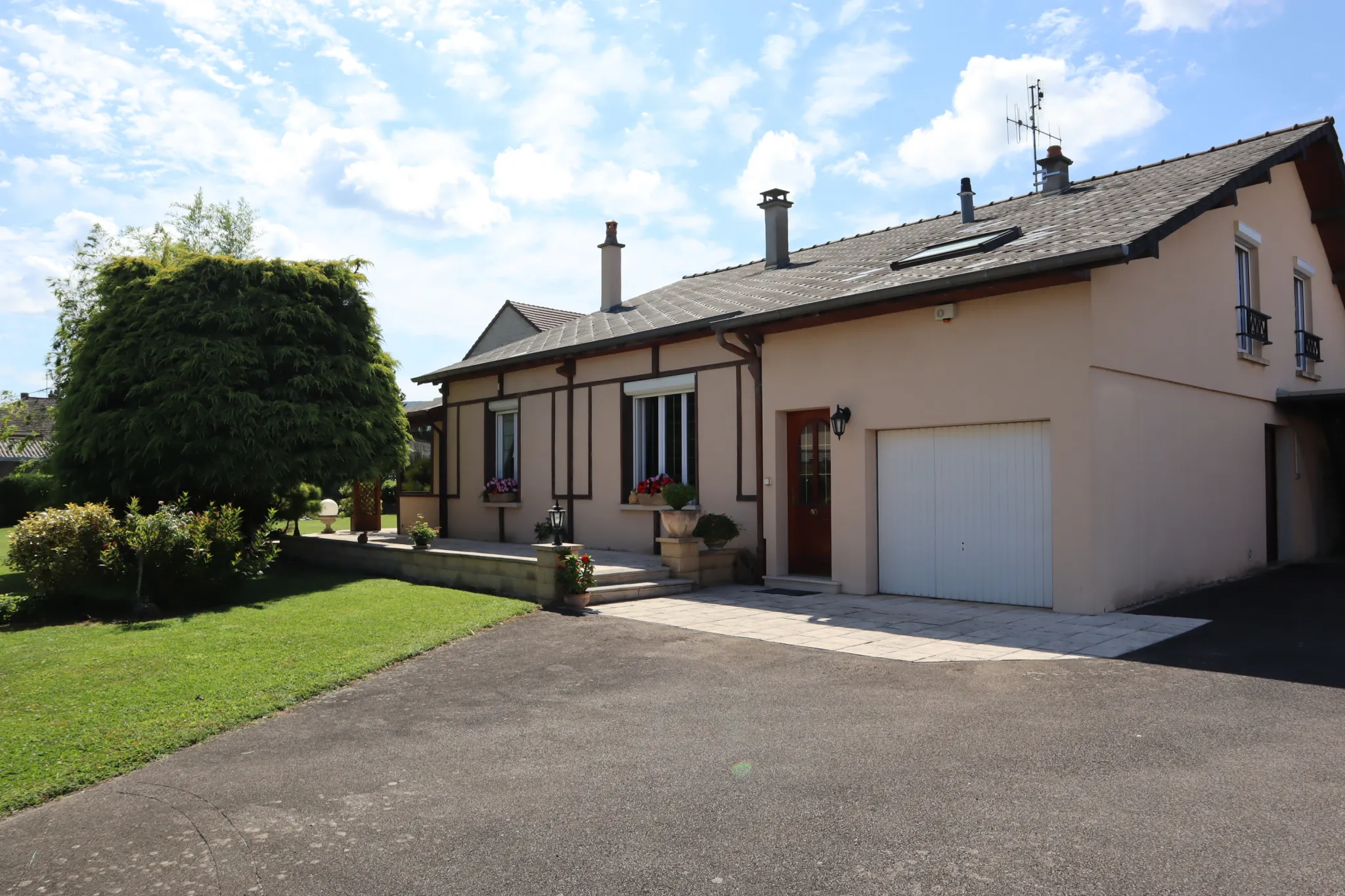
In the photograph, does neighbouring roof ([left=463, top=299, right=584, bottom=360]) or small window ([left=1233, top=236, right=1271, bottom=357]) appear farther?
neighbouring roof ([left=463, top=299, right=584, bottom=360])

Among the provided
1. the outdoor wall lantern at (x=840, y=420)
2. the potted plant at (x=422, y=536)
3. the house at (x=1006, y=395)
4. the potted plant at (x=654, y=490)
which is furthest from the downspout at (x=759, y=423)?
the potted plant at (x=422, y=536)

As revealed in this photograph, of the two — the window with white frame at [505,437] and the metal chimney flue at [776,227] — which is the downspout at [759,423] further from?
the window with white frame at [505,437]

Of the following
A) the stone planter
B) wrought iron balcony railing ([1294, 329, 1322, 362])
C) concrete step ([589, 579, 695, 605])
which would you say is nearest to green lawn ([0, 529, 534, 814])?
concrete step ([589, 579, 695, 605])

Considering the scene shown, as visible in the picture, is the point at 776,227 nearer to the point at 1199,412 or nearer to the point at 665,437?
the point at 665,437

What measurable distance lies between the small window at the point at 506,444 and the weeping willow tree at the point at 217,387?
2.76 meters

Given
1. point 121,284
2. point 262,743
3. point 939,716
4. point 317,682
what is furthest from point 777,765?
point 121,284

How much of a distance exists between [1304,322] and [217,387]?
16.6 metres

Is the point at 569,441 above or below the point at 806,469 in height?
above

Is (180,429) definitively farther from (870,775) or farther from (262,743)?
(870,775)

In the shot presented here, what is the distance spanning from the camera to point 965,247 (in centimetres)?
1074

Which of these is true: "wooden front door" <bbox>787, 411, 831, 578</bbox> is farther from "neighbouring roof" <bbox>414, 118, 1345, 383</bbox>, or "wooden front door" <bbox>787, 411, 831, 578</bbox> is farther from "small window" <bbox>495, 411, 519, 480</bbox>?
"small window" <bbox>495, 411, 519, 480</bbox>

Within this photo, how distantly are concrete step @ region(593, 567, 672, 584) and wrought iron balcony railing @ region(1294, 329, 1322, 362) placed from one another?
10672 millimetres

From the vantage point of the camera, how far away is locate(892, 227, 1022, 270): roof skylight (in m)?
10.4

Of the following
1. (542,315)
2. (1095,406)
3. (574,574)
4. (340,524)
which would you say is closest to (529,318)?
(542,315)
